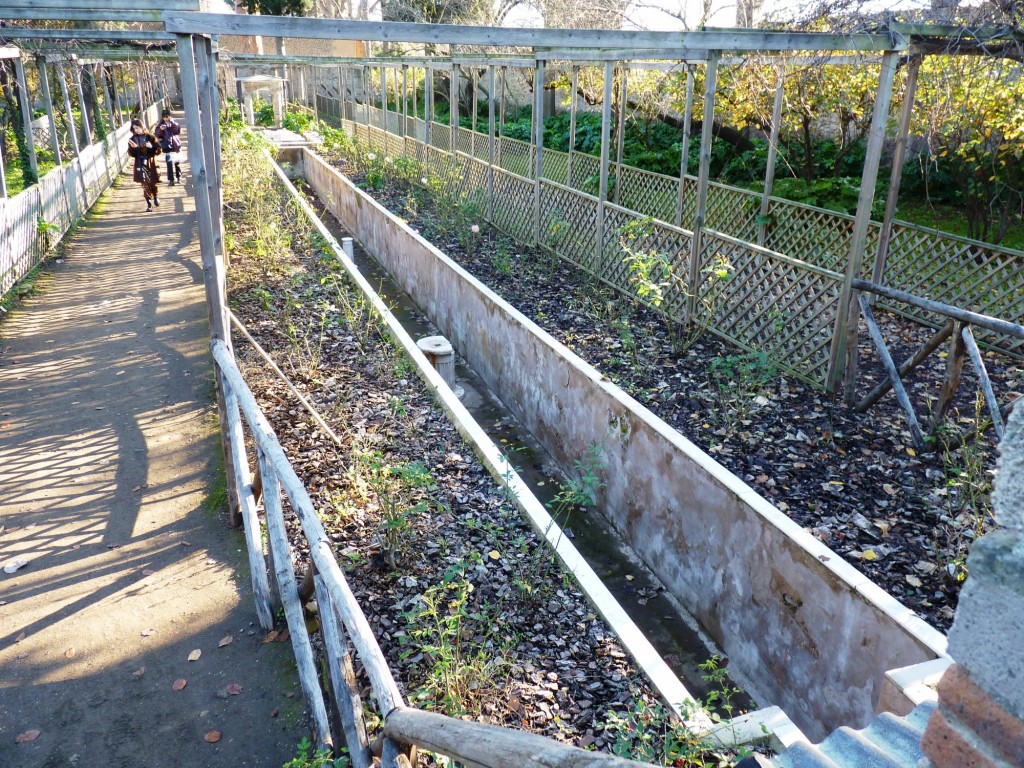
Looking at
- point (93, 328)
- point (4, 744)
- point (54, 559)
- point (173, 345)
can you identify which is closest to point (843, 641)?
point (4, 744)

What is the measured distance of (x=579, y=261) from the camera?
10.4 metres

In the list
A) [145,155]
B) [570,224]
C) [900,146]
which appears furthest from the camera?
[145,155]

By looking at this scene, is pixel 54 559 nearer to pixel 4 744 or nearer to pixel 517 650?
pixel 4 744

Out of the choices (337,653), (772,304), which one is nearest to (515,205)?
(772,304)

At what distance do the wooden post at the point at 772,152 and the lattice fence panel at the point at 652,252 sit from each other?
5.30 ft

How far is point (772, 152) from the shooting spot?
9234 mm

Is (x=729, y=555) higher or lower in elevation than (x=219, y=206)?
lower

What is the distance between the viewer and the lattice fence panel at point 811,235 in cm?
955

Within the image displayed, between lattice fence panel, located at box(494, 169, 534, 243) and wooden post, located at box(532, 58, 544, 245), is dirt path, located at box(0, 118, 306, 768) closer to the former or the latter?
wooden post, located at box(532, 58, 544, 245)

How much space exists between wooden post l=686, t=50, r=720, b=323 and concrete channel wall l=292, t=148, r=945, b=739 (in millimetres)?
1900

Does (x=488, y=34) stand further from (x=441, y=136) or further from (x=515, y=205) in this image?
(x=441, y=136)

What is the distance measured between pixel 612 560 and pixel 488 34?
12.6 ft

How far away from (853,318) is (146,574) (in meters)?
5.47

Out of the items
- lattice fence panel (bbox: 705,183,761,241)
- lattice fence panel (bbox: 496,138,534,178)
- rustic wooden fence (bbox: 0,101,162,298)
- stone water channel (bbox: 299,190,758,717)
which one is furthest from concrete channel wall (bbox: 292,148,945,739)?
lattice fence panel (bbox: 496,138,534,178)
